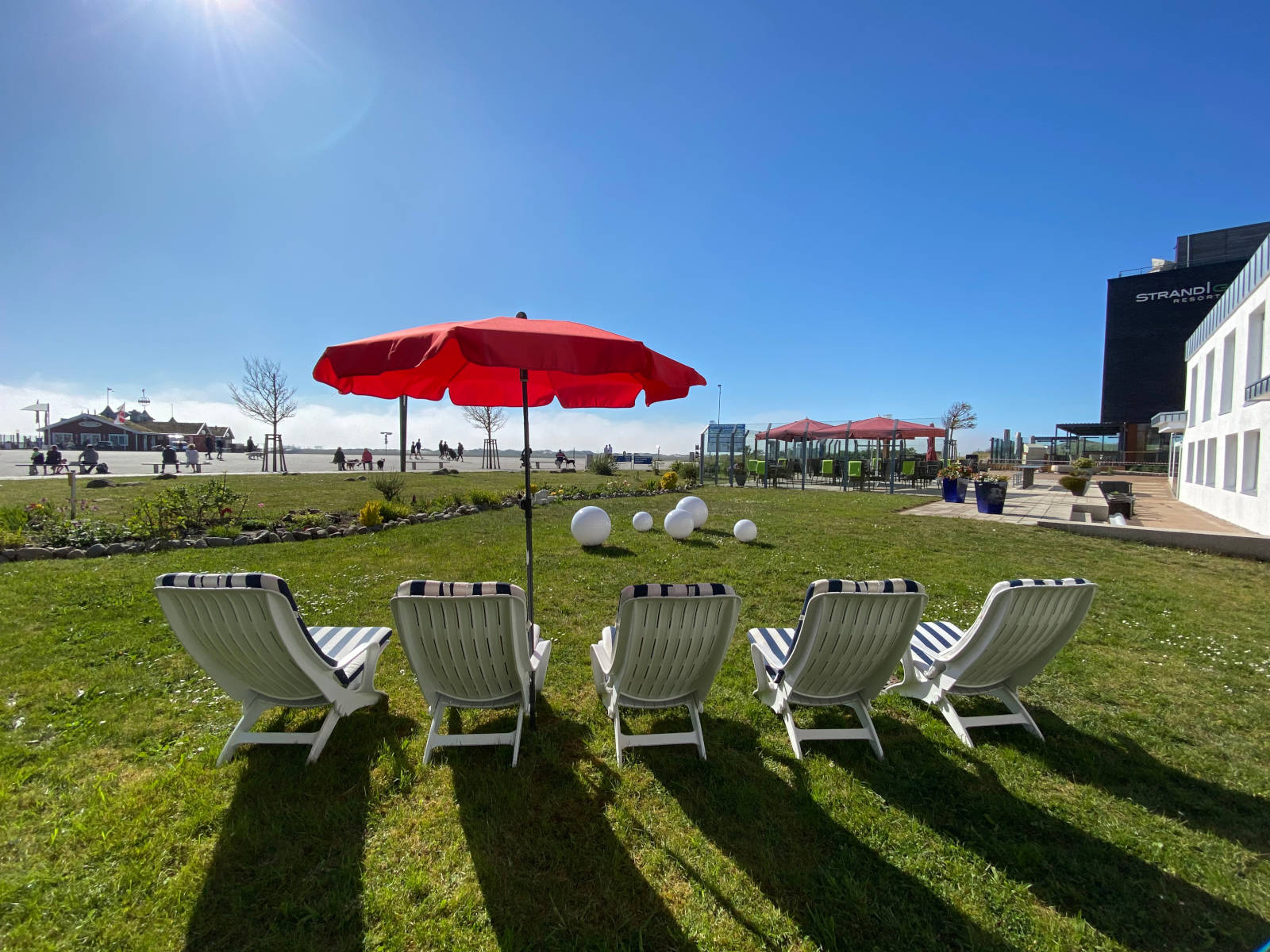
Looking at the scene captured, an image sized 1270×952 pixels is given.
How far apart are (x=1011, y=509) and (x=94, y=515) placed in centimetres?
2078

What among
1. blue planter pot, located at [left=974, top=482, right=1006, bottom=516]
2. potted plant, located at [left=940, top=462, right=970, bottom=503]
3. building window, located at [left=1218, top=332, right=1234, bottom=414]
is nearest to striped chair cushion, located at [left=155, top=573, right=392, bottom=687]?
blue planter pot, located at [left=974, top=482, right=1006, bottom=516]

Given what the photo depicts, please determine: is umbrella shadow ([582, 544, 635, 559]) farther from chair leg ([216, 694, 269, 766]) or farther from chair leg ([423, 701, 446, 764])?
chair leg ([216, 694, 269, 766])

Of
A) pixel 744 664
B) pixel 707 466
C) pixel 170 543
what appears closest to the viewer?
pixel 744 664

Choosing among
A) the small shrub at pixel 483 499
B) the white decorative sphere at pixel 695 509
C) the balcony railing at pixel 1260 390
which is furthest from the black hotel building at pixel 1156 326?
the small shrub at pixel 483 499

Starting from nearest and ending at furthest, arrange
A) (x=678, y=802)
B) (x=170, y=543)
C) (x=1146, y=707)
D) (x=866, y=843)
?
(x=866, y=843) → (x=678, y=802) → (x=1146, y=707) → (x=170, y=543)

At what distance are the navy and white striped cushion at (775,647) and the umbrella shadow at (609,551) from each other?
438 cm

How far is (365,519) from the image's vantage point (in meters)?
10.0

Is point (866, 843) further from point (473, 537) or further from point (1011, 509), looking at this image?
point (1011, 509)

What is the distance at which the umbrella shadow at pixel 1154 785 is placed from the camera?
98.6 inches

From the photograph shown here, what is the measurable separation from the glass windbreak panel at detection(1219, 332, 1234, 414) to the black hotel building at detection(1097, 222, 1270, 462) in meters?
29.9

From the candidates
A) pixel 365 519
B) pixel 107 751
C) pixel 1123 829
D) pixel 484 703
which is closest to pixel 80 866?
pixel 107 751

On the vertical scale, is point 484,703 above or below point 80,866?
above

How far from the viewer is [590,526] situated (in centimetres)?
827

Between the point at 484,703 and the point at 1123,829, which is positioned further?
the point at 484,703
